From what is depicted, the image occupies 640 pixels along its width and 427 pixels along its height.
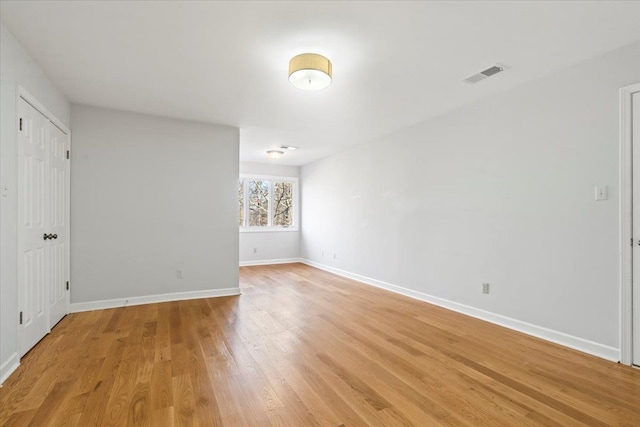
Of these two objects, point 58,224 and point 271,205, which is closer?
point 58,224

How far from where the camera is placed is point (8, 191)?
2268 mm

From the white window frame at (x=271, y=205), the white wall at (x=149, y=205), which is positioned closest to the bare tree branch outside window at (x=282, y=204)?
the white window frame at (x=271, y=205)

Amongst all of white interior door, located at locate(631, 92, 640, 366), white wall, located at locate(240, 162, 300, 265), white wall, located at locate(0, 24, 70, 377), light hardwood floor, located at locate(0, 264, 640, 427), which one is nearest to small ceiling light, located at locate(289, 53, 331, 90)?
white wall, located at locate(0, 24, 70, 377)

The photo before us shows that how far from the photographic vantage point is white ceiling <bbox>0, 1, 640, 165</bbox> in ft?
6.79

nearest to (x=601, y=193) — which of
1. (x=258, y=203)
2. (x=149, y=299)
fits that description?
(x=149, y=299)

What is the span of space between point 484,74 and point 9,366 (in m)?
4.63

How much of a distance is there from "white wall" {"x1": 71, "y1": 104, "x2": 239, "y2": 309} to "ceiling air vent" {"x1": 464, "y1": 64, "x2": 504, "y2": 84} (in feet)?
10.7

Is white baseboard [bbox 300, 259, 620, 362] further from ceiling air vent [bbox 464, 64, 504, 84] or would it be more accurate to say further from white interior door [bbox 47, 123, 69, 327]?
white interior door [bbox 47, 123, 69, 327]

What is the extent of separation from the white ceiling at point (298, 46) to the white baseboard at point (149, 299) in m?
2.49

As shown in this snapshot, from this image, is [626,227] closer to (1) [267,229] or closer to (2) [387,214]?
(2) [387,214]

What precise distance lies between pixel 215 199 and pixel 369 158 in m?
2.72

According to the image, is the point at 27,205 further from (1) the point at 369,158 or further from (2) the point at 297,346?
(1) the point at 369,158

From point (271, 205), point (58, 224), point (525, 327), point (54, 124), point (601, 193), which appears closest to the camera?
point (601, 193)

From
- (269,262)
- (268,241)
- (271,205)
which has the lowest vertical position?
(269,262)
